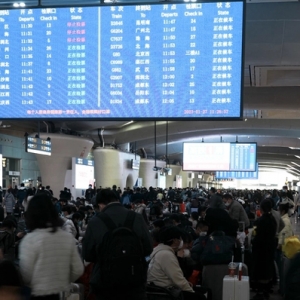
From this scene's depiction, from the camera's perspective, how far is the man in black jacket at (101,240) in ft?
13.1

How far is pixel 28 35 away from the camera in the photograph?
767cm

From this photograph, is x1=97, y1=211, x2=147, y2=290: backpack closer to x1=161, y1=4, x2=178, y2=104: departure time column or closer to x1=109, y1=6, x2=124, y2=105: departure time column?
x1=161, y1=4, x2=178, y2=104: departure time column

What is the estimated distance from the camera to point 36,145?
542 inches

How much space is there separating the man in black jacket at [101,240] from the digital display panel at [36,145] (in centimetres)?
909

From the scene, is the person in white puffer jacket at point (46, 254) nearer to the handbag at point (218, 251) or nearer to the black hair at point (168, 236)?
the black hair at point (168, 236)

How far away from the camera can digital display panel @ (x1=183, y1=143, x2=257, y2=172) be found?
81.7ft

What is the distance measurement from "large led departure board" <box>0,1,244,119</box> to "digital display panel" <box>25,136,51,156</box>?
17.7ft

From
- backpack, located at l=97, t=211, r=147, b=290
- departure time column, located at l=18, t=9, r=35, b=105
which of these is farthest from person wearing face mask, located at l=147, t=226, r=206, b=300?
departure time column, located at l=18, t=9, r=35, b=105

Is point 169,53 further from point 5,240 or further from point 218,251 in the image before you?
point 5,240

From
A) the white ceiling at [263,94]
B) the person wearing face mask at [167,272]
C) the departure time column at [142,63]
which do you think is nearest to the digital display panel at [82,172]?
the white ceiling at [263,94]

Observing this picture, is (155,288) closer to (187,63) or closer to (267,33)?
(187,63)

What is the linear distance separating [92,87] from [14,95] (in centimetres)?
112

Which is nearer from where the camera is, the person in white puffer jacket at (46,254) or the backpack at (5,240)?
the person in white puffer jacket at (46,254)

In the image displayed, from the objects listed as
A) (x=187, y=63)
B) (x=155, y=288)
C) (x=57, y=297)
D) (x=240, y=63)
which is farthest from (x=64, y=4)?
(x=57, y=297)
